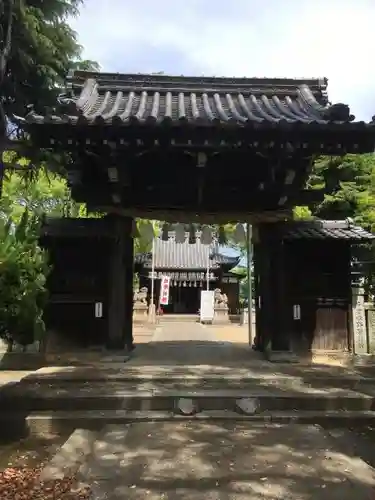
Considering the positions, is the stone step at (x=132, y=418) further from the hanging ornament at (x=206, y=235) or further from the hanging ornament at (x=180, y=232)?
the hanging ornament at (x=206, y=235)

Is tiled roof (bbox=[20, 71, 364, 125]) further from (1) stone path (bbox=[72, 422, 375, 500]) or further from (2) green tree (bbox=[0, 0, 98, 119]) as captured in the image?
(1) stone path (bbox=[72, 422, 375, 500])

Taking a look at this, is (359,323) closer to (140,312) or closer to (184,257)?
(140,312)

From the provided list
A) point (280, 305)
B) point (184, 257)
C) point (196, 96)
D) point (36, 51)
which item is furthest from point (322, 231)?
point (184, 257)

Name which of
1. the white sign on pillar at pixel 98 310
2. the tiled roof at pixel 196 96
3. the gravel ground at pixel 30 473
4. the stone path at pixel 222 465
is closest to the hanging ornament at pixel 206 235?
the tiled roof at pixel 196 96

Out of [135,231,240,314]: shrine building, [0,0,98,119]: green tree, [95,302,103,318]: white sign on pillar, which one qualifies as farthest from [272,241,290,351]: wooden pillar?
[135,231,240,314]: shrine building

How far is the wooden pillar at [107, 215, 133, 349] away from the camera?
884 centimetres

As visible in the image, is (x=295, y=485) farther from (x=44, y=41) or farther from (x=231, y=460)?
(x=44, y=41)

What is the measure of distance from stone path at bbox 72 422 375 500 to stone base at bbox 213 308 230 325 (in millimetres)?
24826

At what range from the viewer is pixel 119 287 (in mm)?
8930

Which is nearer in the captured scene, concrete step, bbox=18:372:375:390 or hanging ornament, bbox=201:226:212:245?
concrete step, bbox=18:372:375:390

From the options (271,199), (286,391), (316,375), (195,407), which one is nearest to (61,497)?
(195,407)

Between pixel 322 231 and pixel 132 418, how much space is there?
5.24 metres

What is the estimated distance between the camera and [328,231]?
945cm

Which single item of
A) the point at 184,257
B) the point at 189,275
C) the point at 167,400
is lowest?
the point at 167,400
